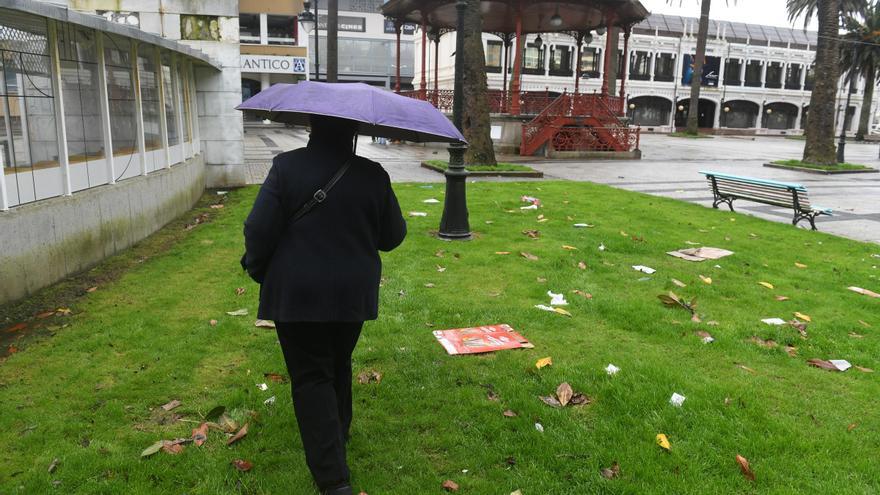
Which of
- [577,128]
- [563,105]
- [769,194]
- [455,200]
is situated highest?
[563,105]

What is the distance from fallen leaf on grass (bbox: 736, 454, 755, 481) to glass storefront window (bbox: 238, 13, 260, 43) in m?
51.1

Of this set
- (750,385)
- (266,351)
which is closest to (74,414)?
(266,351)

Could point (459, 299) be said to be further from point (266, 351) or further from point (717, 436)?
point (717, 436)

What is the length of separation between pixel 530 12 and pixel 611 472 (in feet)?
91.8

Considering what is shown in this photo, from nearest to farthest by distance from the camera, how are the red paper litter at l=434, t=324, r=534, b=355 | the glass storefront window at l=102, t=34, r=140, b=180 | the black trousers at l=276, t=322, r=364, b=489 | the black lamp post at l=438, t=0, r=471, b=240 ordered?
the black trousers at l=276, t=322, r=364, b=489 < the red paper litter at l=434, t=324, r=534, b=355 < the glass storefront window at l=102, t=34, r=140, b=180 < the black lamp post at l=438, t=0, r=471, b=240

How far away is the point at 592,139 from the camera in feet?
81.1

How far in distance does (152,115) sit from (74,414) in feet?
21.5

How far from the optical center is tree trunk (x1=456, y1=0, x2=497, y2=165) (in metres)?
16.2

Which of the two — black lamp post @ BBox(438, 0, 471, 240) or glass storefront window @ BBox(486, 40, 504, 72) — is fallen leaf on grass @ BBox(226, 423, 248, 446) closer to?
black lamp post @ BBox(438, 0, 471, 240)

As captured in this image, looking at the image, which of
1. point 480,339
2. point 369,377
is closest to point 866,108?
point 480,339

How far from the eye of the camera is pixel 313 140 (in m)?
2.90

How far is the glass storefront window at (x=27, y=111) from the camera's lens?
5.36m

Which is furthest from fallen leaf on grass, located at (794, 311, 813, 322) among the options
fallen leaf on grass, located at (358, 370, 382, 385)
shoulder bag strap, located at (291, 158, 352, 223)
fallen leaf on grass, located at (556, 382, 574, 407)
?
shoulder bag strap, located at (291, 158, 352, 223)

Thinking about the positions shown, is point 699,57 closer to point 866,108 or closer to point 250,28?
point 866,108
